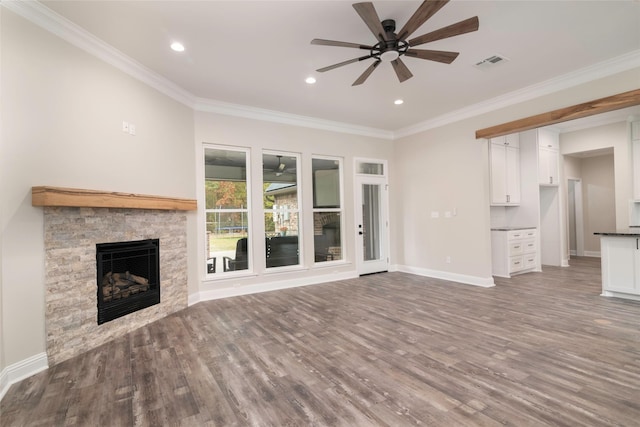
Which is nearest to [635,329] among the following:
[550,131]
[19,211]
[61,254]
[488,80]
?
[488,80]

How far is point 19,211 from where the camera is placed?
2443 millimetres

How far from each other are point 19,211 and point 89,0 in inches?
73.2

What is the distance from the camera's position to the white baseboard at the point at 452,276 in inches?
201

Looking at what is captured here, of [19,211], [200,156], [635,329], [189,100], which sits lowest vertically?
[635,329]

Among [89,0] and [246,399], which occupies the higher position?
[89,0]

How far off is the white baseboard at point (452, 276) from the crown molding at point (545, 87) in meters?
2.87

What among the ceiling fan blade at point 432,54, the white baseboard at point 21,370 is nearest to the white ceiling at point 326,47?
the ceiling fan blade at point 432,54

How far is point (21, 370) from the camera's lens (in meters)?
2.40

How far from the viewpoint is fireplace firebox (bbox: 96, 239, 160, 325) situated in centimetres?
311

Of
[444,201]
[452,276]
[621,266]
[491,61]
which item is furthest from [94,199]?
[621,266]

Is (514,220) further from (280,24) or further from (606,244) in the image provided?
(280,24)

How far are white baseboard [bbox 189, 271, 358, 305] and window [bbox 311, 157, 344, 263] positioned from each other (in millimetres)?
370

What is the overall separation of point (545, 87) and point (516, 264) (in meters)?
3.41

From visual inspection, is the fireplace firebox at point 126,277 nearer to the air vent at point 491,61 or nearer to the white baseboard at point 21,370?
the white baseboard at point 21,370
